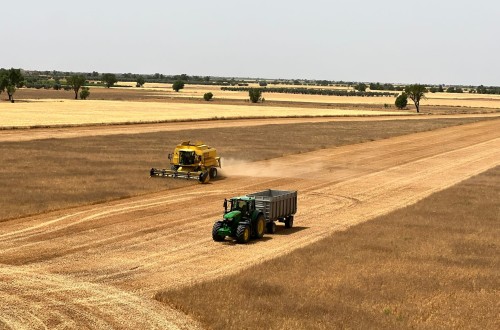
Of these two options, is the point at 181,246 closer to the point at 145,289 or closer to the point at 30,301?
the point at 145,289

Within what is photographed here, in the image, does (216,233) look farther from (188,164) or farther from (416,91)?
(416,91)

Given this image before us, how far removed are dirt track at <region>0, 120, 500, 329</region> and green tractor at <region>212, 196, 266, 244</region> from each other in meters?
0.46

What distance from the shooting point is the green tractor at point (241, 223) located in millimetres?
27406

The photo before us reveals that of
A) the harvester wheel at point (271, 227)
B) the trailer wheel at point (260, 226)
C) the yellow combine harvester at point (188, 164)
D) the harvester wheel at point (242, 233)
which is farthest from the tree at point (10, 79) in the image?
the harvester wheel at point (242, 233)

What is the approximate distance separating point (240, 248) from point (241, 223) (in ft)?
4.14

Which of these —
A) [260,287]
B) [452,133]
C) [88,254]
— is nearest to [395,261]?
[260,287]

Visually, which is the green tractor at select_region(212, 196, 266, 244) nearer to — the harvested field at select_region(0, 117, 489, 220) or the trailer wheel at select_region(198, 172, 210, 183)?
the harvested field at select_region(0, 117, 489, 220)

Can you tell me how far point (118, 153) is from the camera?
5822 centimetres

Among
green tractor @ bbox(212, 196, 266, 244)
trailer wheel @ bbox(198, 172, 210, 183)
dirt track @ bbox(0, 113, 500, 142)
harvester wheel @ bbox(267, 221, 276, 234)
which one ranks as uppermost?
green tractor @ bbox(212, 196, 266, 244)

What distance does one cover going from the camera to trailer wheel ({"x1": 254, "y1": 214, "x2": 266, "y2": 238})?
92.9 ft

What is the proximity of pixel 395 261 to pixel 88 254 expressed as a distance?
36.8ft

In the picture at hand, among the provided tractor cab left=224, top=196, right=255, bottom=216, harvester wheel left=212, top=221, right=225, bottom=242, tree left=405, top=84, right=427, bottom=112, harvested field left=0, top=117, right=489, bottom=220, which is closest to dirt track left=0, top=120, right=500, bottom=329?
harvester wheel left=212, top=221, right=225, bottom=242

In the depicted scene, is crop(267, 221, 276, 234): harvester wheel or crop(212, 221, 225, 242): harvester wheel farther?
crop(267, 221, 276, 234): harvester wheel

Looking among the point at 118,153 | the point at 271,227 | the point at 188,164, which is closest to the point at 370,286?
the point at 271,227
